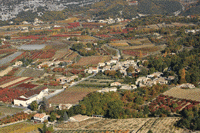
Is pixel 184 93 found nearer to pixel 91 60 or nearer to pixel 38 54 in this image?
pixel 91 60

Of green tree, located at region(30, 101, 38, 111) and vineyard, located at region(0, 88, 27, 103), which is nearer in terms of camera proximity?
green tree, located at region(30, 101, 38, 111)

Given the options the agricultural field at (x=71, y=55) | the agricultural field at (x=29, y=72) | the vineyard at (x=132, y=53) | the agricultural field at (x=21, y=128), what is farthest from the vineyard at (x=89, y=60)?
the agricultural field at (x=21, y=128)

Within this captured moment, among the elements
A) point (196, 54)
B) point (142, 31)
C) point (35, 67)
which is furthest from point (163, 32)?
point (35, 67)

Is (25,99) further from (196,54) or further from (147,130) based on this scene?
(196,54)

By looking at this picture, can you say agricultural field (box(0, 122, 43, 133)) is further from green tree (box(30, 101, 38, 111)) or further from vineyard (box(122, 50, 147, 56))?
vineyard (box(122, 50, 147, 56))

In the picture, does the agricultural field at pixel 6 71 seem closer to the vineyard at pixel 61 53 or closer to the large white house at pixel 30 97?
the vineyard at pixel 61 53

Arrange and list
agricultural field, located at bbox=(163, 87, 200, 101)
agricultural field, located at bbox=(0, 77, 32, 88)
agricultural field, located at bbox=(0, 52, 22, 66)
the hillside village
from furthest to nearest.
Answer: agricultural field, located at bbox=(0, 52, 22, 66)
agricultural field, located at bbox=(0, 77, 32, 88)
agricultural field, located at bbox=(163, 87, 200, 101)
the hillside village

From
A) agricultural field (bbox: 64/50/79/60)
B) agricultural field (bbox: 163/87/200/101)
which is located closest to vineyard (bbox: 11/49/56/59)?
agricultural field (bbox: 64/50/79/60)
